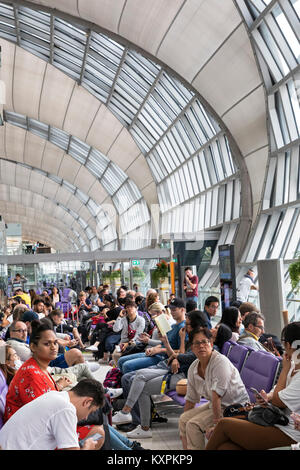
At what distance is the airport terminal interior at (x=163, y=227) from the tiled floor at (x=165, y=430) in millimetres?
33

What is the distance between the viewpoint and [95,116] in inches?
1268

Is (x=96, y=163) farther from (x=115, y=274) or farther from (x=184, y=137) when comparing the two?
(x=184, y=137)

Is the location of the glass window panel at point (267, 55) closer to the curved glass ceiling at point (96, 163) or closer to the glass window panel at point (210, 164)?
the glass window panel at point (210, 164)

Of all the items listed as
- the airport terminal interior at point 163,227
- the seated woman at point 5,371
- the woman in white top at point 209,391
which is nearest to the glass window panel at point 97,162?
the airport terminal interior at point 163,227

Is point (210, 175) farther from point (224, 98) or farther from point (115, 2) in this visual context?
point (115, 2)

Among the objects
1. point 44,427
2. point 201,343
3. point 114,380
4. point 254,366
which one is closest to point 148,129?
point 114,380

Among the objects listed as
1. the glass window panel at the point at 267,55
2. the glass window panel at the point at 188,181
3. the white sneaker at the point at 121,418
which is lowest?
the white sneaker at the point at 121,418

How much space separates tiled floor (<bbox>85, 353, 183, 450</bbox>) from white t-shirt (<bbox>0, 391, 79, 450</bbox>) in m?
3.19

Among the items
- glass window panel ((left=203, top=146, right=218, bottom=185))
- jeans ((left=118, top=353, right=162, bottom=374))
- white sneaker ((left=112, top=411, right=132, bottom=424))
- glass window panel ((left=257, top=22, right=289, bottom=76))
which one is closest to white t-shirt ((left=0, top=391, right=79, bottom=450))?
white sneaker ((left=112, top=411, right=132, bottom=424))

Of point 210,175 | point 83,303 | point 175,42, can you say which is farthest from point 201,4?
point 83,303

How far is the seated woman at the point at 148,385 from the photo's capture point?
6855mm

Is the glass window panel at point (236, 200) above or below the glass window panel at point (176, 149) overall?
below

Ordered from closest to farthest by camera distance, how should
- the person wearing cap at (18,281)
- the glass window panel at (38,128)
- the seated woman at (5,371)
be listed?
the seated woman at (5,371) → the person wearing cap at (18,281) → the glass window panel at (38,128)

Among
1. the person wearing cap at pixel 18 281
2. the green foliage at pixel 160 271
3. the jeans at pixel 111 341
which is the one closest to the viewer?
the jeans at pixel 111 341
